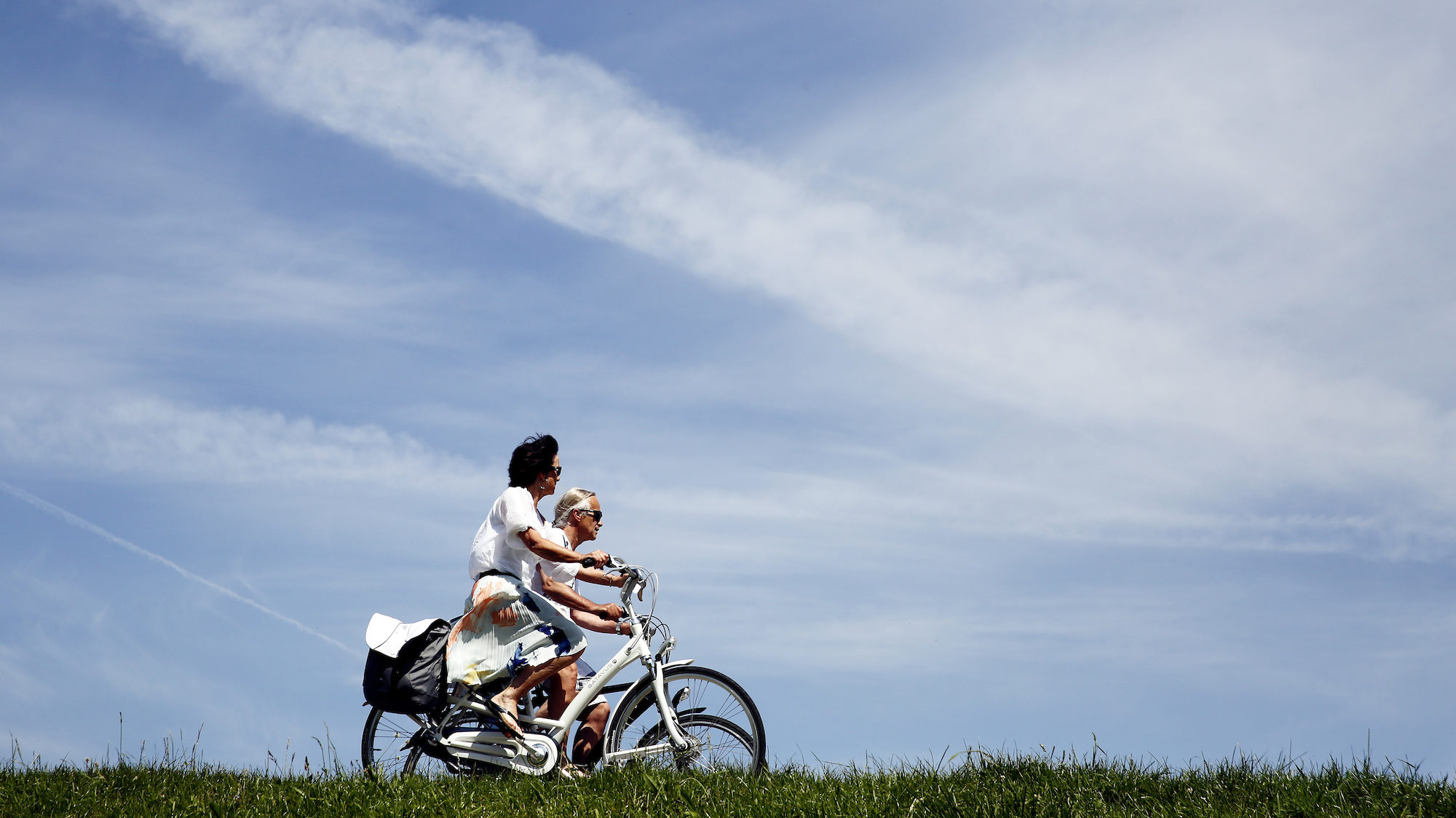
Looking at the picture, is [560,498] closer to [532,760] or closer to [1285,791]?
[532,760]

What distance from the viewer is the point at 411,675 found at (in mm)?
8922

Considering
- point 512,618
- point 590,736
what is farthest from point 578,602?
point 590,736

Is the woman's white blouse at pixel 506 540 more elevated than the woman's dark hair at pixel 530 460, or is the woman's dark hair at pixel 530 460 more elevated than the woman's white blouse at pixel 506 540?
the woman's dark hair at pixel 530 460

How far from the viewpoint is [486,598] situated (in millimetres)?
8828

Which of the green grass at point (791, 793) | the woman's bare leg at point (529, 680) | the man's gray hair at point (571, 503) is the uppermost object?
the man's gray hair at point (571, 503)

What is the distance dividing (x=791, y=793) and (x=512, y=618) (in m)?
2.65

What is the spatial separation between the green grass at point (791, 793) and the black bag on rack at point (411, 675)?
618mm

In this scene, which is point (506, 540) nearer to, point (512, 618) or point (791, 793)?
point (512, 618)

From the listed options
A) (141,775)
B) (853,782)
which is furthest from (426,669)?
(853,782)

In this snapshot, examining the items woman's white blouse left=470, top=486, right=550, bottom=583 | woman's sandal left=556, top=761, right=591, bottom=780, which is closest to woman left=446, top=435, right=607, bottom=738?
woman's white blouse left=470, top=486, right=550, bottom=583

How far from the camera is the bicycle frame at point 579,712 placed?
8.64 m

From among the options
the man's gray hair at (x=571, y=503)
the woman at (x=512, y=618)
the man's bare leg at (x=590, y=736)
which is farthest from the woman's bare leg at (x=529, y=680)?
the man's gray hair at (x=571, y=503)

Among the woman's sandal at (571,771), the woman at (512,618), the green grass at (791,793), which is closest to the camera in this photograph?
the green grass at (791,793)

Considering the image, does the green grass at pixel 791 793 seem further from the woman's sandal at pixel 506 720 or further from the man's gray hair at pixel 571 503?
the man's gray hair at pixel 571 503
